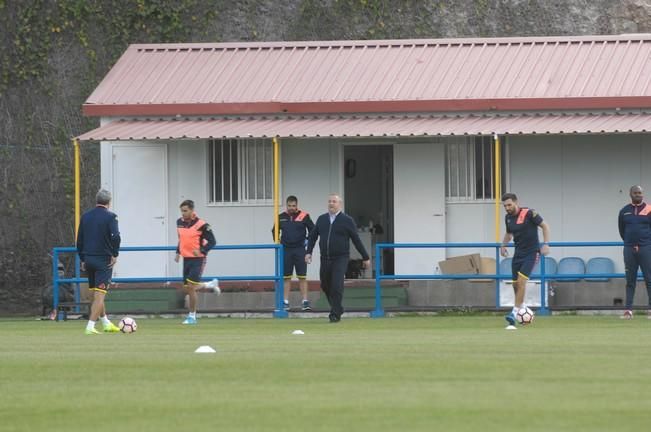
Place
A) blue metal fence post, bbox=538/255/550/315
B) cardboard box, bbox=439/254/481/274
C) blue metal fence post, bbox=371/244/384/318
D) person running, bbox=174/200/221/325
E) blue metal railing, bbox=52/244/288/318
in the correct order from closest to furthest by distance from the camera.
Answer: person running, bbox=174/200/221/325
blue metal fence post, bbox=538/255/550/315
blue metal fence post, bbox=371/244/384/318
blue metal railing, bbox=52/244/288/318
cardboard box, bbox=439/254/481/274

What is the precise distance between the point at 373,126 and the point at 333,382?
50.0 ft

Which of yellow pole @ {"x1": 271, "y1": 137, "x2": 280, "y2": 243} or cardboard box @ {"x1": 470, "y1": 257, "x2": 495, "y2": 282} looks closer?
yellow pole @ {"x1": 271, "y1": 137, "x2": 280, "y2": 243}

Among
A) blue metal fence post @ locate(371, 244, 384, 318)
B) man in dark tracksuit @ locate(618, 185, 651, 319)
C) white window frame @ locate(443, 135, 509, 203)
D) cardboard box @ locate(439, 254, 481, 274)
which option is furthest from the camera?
white window frame @ locate(443, 135, 509, 203)

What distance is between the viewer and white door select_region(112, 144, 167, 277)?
29.6 metres

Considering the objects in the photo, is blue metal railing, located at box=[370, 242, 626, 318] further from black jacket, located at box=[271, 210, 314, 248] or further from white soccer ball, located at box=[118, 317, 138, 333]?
white soccer ball, located at box=[118, 317, 138, 333]

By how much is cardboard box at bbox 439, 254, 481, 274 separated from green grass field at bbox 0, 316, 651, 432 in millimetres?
7664

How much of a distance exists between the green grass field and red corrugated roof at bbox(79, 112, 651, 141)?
7.48 meters

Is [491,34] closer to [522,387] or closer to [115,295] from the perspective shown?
[115,295]

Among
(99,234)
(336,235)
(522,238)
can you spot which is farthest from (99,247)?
(522,238)

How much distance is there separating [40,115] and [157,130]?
765 centimetres

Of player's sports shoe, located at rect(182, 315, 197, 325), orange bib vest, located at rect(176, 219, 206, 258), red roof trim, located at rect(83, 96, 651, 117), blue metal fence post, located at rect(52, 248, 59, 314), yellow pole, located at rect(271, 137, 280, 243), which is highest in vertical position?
red roof trim, located at rect(83, 96, 651, 117)

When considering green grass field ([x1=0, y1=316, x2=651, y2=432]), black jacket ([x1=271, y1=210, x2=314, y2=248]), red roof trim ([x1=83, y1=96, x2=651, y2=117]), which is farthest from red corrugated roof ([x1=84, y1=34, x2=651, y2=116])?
green grass field ([x1=0, y1=316, x2=651, y2=432])

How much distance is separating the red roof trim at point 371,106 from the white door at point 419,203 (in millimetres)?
913

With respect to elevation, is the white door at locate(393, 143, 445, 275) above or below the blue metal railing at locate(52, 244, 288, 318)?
above
